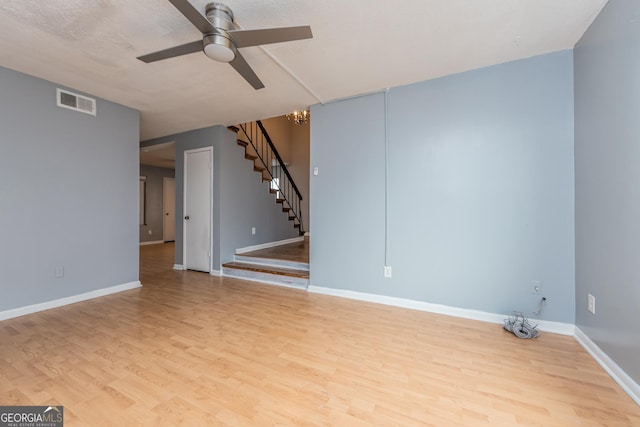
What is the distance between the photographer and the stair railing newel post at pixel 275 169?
228 inches

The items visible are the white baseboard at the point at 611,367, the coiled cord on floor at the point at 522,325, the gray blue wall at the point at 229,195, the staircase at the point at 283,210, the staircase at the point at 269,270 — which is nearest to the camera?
the white baseboard at the point at 611,367

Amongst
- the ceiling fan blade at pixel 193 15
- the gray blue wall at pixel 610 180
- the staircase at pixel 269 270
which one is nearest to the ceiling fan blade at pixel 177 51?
the ceiling fan blade at pixel 193 15

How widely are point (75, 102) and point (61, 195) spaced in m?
1.15

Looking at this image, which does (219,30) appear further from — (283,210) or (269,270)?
(283,210)

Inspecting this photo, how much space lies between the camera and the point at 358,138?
130 inches

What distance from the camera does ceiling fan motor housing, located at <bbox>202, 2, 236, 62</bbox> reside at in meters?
1.77

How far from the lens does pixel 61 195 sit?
3043 millimetres

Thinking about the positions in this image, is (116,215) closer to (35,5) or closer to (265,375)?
(35,5)

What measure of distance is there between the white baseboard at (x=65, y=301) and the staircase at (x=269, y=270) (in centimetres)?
136

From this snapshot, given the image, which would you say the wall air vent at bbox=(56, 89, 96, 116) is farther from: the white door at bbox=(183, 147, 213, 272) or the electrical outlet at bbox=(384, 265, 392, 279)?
the electrical outlet at bbox=(384, 265, 392, 279)

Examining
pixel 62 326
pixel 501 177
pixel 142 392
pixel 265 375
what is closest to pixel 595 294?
pixel 501 177

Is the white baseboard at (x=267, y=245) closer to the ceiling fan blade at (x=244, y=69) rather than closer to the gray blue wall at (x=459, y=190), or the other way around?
the gray blue wall at (x=459, y=190)

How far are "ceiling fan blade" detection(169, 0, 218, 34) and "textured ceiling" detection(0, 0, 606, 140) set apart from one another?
255 mm

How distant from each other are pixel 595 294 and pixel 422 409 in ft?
5.58
